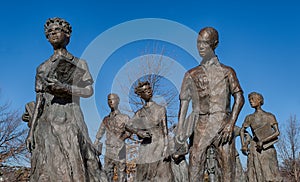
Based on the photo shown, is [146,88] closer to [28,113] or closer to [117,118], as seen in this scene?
[117,118]

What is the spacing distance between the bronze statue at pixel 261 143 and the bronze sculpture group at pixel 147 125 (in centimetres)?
278

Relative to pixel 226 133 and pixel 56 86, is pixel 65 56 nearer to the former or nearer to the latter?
pixel 56 86

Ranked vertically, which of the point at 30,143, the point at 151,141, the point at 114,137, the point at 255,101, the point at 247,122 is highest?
the point at 255,101

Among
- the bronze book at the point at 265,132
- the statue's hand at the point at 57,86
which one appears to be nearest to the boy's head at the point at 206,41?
the statue's hand at the point at 57,86

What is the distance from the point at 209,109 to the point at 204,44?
3.48ft

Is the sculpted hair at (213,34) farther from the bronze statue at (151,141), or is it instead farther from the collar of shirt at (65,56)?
the bronze statue at (151,141)

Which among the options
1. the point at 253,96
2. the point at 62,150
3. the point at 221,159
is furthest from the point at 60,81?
the point at 253,96

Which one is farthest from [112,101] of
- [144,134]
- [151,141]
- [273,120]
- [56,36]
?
[56,36]

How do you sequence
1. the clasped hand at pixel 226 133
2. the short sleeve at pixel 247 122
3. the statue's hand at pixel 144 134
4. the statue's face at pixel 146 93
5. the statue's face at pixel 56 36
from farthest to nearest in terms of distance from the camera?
the short sleeve at pixel 247 122 → the statue's face at pixel 146 93 → the statue's hand at pixel 144 134 → the clasped hand at pixel 226 133 → the statue's face at pixel 56 36

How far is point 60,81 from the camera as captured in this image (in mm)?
5734

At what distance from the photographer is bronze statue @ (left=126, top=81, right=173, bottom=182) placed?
873 centimetres

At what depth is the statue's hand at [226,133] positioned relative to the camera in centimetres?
635

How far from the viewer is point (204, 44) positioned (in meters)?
6.86

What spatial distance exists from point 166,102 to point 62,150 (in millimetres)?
12602
